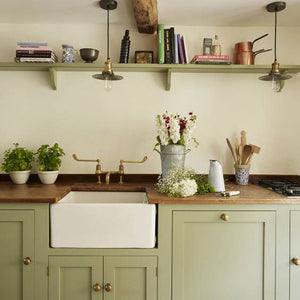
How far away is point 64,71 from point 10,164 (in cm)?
89

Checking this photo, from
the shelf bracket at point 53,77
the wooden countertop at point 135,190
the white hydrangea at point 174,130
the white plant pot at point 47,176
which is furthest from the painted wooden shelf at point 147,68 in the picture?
the wooden countertop at point 135,190

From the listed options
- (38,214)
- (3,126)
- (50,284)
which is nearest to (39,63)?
(3,126)

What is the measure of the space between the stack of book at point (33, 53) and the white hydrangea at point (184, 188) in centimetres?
141

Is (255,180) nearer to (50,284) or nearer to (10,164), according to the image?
(50,284)

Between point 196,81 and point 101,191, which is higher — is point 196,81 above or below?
above

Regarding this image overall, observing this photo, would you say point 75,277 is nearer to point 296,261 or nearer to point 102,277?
point 102,277

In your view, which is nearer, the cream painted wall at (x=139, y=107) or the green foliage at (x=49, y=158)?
the green foliage at (x=49, y=158)

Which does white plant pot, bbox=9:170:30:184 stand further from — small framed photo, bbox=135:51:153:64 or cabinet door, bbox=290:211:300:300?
cabinet door, bbox=290:211:300:300

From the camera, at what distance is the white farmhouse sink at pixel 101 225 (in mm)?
1668

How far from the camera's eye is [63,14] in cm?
220

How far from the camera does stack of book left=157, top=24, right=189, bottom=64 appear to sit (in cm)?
219

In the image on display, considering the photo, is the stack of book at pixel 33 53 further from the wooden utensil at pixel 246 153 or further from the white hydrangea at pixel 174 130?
the wooden utensil at pixel 246 153

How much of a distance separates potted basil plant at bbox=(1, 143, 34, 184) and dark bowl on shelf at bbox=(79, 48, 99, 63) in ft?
2.89

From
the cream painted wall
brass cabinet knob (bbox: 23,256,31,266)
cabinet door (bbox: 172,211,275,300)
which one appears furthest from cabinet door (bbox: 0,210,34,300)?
cabinet door (bbox: 172,211,275,300)
